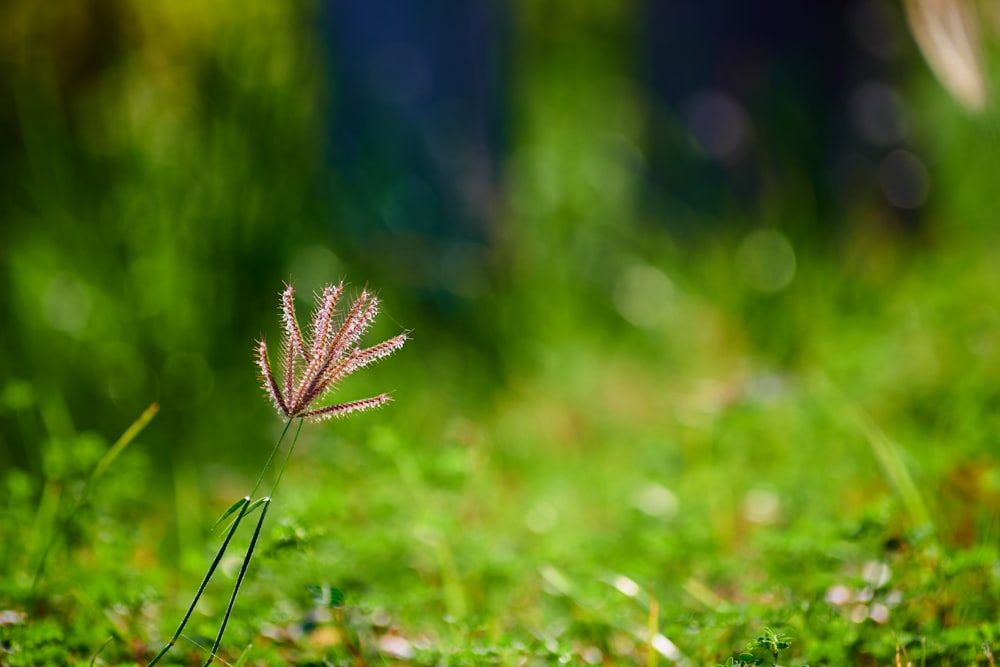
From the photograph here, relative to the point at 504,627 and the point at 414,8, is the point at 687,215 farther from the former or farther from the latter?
the point at 504,627

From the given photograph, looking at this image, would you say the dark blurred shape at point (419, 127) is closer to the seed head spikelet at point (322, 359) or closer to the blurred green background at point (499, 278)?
the blurred green background at point (499, 278)

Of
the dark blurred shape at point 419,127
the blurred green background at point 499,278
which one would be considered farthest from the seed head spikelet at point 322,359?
the dark blurred shape at point 419,127

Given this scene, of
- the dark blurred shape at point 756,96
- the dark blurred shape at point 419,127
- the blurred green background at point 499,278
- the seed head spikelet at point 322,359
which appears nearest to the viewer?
the seed head spikelet at point 322,359

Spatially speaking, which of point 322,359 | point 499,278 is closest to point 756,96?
point 499,278

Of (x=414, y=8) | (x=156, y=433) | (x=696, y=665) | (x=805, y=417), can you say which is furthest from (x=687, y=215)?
(x=696, y=665)

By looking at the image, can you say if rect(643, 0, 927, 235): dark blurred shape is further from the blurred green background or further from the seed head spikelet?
the seed head spikelet

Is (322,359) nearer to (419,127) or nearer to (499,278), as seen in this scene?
(499,278)
